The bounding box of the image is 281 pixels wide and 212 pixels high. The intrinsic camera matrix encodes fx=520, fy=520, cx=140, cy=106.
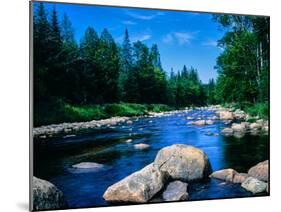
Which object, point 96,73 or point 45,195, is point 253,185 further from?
point 45,195

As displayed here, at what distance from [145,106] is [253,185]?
1.36 metres

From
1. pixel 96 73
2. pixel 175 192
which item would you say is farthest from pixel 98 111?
pixel 175 192

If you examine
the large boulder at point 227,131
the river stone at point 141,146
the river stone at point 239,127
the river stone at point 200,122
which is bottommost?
the river stone at point 141,146

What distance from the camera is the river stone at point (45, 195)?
446cm

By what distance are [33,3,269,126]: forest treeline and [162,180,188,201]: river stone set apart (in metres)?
0.78

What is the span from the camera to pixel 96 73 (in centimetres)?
486

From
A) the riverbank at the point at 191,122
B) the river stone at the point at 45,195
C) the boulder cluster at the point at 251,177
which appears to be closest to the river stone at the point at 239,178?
the boulder cluster at the point at 251,177

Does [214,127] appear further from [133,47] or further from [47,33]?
[47,33]

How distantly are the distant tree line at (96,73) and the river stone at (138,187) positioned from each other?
716 millimetres

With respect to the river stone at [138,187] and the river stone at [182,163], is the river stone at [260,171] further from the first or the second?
the river stone at [138,187]

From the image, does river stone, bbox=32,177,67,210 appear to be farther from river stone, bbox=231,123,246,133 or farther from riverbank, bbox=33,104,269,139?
river stone, bbox=231,123,246,133

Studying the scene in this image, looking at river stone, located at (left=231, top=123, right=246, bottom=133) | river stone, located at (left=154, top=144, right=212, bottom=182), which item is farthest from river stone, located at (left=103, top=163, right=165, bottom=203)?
river stone, located at (left=231, top=123, right=246, bottom=133)

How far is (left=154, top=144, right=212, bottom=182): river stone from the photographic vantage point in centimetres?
498

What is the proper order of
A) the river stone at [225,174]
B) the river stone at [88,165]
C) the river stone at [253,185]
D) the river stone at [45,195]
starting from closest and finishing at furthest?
1. the river stone at [45,195]
2. the river stone at [88,165]
3. the river stone at [225,174]
4. the river stone at [253,185]
